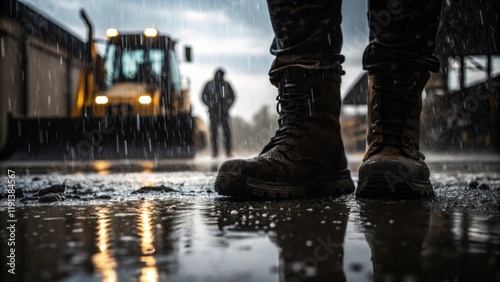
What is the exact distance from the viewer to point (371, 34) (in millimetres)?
1464

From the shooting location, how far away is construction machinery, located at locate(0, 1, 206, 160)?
6.75 m

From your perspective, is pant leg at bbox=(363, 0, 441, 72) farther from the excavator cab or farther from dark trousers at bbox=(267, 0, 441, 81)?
the excavator cab

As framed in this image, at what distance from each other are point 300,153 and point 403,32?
0.44 m

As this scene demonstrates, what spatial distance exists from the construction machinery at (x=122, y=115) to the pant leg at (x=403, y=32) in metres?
5.45

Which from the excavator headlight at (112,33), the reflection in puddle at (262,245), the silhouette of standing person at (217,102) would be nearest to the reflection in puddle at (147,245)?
the reflection in puddle at (262,245)

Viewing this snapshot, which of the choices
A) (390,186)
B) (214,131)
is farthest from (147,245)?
(214,131)

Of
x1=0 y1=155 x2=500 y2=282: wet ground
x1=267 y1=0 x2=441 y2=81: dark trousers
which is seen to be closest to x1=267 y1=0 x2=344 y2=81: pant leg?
x1=267 y1=0 x2=441 y2=81: dark trousers

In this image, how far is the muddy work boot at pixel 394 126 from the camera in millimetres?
1274

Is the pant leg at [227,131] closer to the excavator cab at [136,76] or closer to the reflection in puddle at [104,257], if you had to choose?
the excavator cab at [136,76]

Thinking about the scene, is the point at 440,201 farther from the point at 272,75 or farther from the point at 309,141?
the point at 272,75

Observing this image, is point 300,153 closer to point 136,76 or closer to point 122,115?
point 122,115

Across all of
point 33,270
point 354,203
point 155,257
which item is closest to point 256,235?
point 155,257

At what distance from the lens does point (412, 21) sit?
4.47 feet

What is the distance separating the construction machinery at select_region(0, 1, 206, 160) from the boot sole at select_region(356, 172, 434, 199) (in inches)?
219
